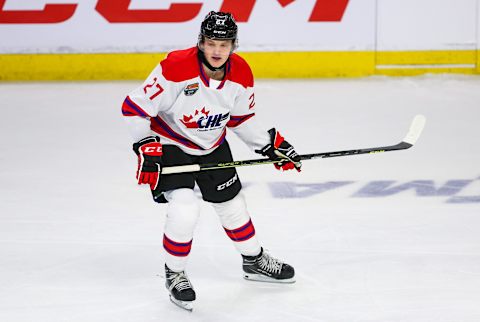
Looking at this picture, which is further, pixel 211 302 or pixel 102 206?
pixel 102 206

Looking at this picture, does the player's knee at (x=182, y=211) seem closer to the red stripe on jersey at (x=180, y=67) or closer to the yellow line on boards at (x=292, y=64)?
the red stripe on jersey at (x=180, y=67)

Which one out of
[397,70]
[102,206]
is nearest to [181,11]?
[397,70]

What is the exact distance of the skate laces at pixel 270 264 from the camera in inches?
116

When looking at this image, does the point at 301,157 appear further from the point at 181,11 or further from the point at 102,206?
the point at 181,11

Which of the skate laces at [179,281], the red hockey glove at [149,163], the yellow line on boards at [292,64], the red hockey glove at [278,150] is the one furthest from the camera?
the yellow line on boards at [292,64]

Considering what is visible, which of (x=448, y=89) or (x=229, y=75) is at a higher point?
(x=229, y=75)

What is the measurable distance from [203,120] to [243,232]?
40 centimetres

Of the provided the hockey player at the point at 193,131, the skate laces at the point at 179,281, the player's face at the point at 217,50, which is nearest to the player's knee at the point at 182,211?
the hockey player at the point at 193,131

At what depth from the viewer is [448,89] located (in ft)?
22.7

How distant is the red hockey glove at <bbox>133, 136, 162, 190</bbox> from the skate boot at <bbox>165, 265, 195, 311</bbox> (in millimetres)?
299

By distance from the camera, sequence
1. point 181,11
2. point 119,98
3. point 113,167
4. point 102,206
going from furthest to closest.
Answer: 1. point 181,11
2. point 119,98
3. point 113,167
4. point 102,206

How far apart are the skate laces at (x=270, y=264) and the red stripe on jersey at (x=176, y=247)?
307 mm

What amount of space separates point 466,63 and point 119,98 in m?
2.84

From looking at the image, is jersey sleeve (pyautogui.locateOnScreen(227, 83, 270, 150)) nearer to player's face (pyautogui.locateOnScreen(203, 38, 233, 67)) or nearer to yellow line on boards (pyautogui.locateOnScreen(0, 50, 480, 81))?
player's face (pyautogui.locateOnScreen(203, 38, 233, 67))
